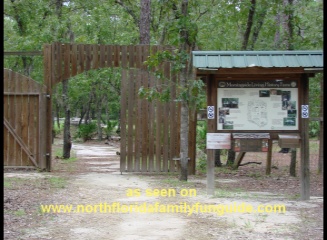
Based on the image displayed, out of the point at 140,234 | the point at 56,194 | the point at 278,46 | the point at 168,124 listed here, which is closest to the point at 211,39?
the point at 278,46

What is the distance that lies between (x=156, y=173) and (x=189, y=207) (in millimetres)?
4756

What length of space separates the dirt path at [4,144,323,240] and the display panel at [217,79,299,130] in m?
1.32

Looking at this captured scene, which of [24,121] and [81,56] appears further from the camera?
[24,121]

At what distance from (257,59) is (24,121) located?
6.67 metres

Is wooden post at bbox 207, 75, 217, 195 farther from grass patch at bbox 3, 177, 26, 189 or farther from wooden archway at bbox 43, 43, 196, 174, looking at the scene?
grass patch at bbox 3, 177, 26, 189

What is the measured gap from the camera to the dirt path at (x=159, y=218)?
643 centimetres

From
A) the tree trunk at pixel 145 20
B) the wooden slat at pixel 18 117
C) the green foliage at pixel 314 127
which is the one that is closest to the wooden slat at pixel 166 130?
the tree trunk at pixel 145 20

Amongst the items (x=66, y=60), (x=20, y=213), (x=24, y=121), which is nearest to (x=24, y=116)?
(x=24, y=121)

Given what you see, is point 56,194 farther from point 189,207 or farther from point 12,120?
point 12,120

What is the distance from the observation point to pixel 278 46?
13664 millimetres

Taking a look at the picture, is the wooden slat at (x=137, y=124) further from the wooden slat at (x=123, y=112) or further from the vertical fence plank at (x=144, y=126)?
the wooden slat at (x=123, y=112)

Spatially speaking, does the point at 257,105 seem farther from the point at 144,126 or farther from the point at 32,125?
the point at 32,125

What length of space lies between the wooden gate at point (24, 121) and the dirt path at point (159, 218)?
2.73 m

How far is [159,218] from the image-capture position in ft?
24.3
